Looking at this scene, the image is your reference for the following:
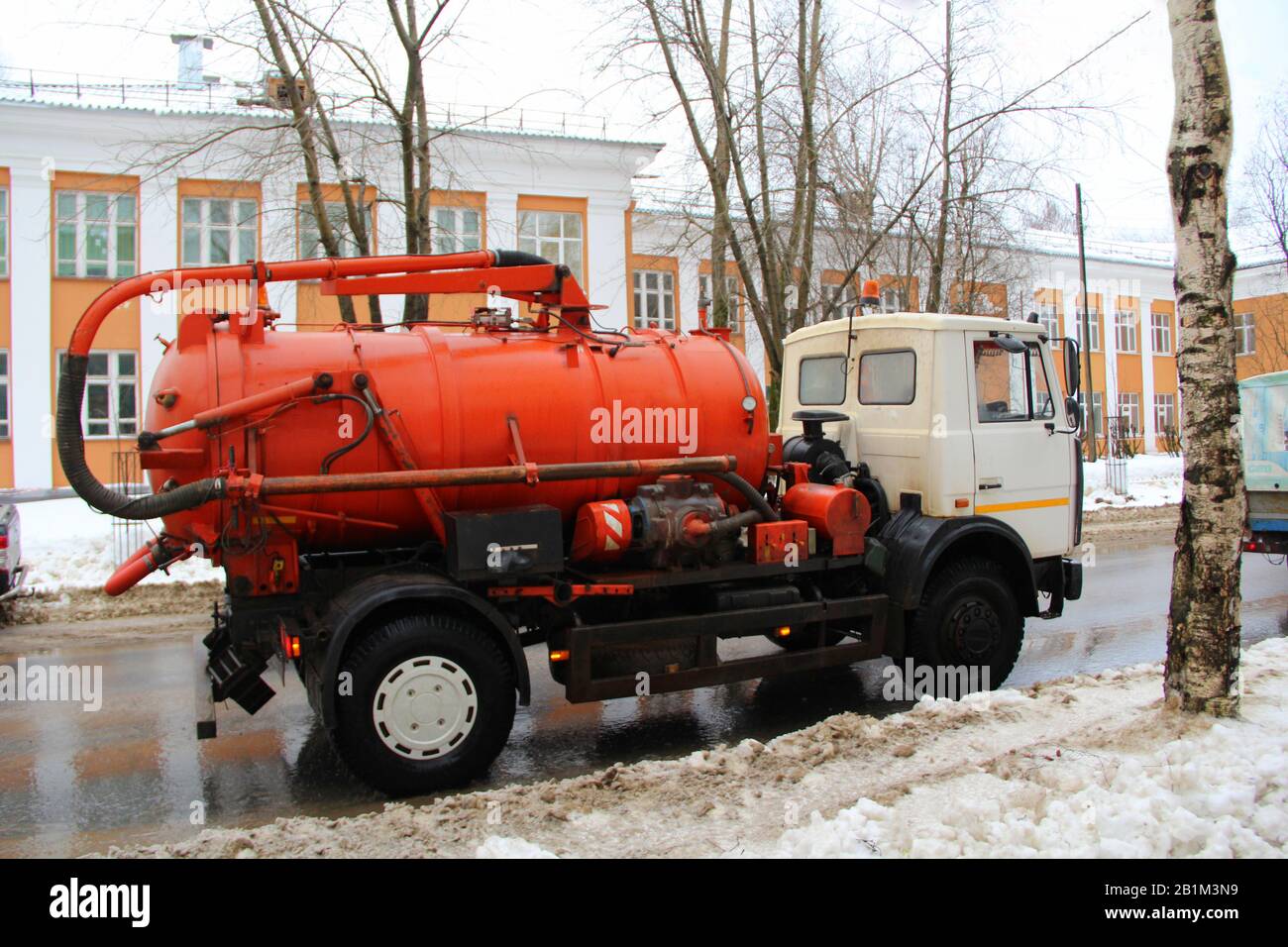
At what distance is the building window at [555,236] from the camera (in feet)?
83.8

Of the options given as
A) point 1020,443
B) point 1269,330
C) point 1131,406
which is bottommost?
point 1020,443

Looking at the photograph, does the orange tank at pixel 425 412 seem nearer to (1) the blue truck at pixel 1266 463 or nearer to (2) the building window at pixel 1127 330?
(1) the blue truck at pixel 1266 463

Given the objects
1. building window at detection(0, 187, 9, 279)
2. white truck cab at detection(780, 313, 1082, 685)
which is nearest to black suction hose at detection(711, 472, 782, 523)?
white truck cab at detection(780, 313, 1082, 685)

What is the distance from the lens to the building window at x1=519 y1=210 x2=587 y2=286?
1006 inches

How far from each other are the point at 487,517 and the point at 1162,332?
47.9 m

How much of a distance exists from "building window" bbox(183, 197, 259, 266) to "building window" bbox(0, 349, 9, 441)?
185 inches

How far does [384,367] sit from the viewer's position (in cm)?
568

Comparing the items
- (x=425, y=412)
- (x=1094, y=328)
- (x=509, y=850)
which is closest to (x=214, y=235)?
(x=425, y=412)

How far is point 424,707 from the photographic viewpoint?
5355 millimetres

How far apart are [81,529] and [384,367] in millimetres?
10989

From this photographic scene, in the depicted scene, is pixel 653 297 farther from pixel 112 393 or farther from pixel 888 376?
pixel 888 376

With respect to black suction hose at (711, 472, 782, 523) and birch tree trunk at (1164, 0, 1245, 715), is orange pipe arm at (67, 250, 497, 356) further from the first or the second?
birch tree trunk at (1164, 0, 1245, 715)

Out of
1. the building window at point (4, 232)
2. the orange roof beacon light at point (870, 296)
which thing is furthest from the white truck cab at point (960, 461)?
the building window at point (4, 232)
